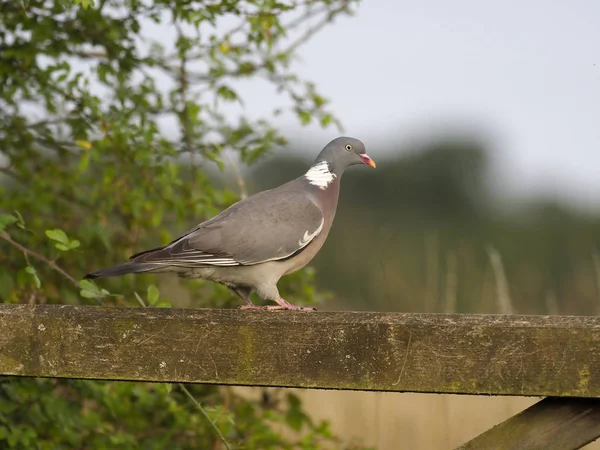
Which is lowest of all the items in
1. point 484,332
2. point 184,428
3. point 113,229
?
point 184,428

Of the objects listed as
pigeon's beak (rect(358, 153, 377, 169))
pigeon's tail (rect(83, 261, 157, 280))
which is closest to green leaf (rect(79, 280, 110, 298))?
pigeon's tail (rect(83, 261, 157, 280))

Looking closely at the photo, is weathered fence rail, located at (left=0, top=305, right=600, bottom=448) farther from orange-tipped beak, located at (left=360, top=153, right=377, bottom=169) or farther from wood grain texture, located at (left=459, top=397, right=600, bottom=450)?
orange-tipped beak, located at (left=360, top=153, right=377, bottom=169)

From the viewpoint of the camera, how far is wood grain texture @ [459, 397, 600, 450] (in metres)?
1.64

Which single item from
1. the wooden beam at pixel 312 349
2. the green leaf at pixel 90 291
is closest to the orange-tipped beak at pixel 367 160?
the green leaf at pixel 90 291

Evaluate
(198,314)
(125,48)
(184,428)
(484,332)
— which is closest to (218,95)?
(125,48)

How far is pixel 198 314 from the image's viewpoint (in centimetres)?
180

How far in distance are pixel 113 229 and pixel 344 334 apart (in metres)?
3.00

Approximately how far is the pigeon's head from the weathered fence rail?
1.98 m

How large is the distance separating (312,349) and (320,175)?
200 cm

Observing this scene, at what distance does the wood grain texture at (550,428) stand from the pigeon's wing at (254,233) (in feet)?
5.29

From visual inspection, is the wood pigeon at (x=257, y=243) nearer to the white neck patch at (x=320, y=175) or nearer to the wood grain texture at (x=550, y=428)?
the white neck patch at (x=320, y=175)

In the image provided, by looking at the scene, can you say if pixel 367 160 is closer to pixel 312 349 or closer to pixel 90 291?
pixel 90 291

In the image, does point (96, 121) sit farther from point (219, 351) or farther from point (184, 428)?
point (219, 351)

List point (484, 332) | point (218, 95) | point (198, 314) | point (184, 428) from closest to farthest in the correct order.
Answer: point (484, 332)
point (198, 314)
point (184, 428)
point (218, 95)
